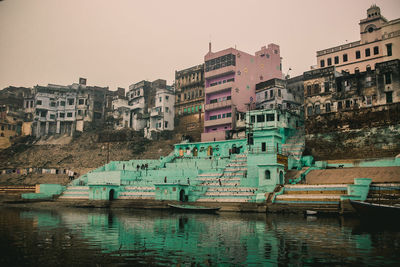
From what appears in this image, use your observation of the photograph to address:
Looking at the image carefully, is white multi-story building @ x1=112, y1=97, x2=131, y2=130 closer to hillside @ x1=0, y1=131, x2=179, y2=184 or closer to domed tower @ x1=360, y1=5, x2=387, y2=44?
hillside @ x1=0, y1=131, x2=179, y2=184

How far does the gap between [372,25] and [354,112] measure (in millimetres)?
15617

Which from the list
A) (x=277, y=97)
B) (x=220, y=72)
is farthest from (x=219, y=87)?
(x=277, y=97)

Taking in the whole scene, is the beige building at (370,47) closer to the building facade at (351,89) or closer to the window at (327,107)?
the building facade at (351,89)

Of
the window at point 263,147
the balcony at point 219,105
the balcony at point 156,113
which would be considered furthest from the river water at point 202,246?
the balcony at point 156,113

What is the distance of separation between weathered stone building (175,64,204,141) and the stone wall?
21027 mm

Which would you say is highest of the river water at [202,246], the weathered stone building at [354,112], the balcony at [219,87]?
the balcony at [219,87]

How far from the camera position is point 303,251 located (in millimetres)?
11625

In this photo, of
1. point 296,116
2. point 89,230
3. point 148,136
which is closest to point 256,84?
point 296,116

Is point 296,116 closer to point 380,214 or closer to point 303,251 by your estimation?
point 380,214

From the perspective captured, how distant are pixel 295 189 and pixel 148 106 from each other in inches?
1810

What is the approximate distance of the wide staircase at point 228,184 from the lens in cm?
3119

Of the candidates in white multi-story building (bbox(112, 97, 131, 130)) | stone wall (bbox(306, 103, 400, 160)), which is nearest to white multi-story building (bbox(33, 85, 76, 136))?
white multi-story building (bbox(112, 97, 131, 130))

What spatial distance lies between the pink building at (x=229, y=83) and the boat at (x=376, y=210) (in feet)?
104

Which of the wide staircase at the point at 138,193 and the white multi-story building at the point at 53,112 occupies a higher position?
the white multi-story building at the point at 53,112
